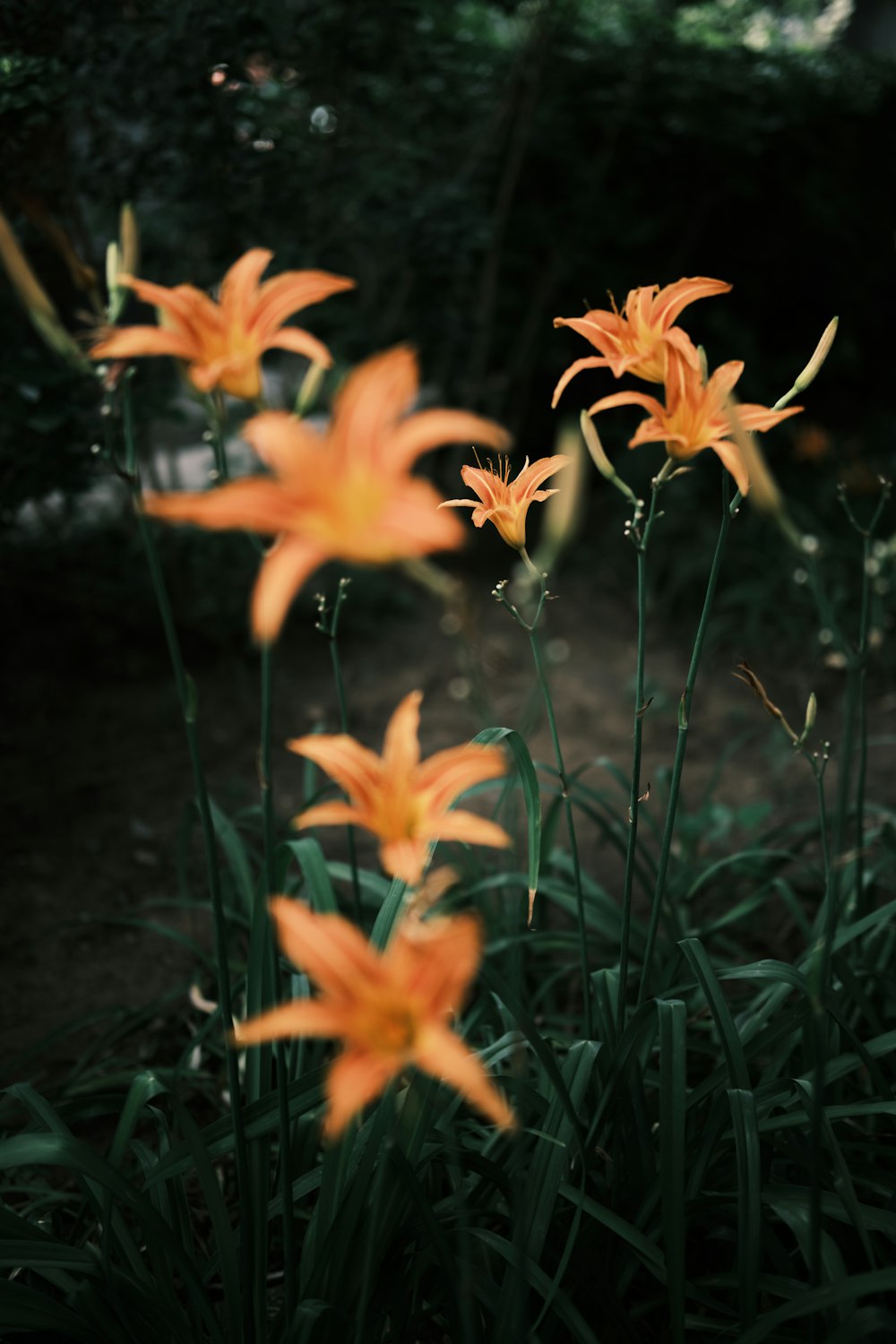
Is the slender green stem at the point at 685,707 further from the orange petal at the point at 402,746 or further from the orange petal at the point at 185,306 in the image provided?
the orange petal at the point at 185,306

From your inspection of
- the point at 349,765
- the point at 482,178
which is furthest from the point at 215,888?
the point at 482,178

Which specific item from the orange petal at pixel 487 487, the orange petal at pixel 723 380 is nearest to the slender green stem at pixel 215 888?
the orange petal at pixel 487 487

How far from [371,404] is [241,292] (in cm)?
25

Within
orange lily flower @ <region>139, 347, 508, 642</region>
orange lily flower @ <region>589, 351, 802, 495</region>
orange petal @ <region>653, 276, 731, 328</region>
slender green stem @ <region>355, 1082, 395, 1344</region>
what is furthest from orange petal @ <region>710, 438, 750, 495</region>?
slender green stem @ <region>355, 1082, 395, 1344</region>

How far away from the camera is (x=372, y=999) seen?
0.72m

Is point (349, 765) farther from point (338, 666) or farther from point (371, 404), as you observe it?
point (338, 666)

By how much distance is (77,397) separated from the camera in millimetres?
2248

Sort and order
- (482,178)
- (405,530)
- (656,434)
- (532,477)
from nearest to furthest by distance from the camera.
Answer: (405,530) < (656,434) < (532,477) < (482,178)

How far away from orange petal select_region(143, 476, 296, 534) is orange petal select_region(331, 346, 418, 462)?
6 cm

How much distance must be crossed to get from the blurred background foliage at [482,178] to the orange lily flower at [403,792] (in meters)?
0.63

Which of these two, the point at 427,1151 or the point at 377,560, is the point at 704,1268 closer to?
the point at 427,1151

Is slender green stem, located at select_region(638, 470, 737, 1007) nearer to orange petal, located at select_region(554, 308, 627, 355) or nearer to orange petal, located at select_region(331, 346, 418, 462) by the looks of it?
orange petal, located at select_region(554, 308, 627, 355)

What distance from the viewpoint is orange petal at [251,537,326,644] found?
2.03 ft

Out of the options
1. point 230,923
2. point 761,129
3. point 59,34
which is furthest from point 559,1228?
point 761,129
